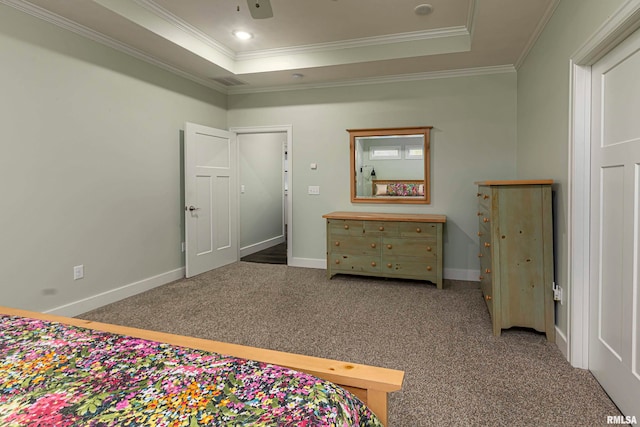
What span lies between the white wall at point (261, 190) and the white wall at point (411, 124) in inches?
32.5

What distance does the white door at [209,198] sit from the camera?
434 centimetres

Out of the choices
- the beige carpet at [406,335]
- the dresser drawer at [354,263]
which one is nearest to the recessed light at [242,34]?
the dresser drawer at [354,263]

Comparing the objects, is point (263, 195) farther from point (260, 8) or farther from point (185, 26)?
point (260, 8)

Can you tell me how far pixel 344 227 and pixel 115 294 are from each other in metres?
2.52

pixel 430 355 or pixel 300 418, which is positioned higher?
pixel 300 418

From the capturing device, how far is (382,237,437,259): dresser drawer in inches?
155

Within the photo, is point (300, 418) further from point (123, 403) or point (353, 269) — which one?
point (353, 269)

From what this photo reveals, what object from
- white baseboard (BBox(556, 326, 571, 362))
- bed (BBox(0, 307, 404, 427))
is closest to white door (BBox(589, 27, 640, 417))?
white baseboard (BBox(556, 326, 571, 362))

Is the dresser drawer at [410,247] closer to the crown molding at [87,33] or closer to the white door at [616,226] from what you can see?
the white door at [616,226]

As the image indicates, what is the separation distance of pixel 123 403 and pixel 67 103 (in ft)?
10.2

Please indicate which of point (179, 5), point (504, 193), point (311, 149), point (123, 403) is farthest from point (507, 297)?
point (179, 5)

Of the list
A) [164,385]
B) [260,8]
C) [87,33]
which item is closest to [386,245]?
[260,8]

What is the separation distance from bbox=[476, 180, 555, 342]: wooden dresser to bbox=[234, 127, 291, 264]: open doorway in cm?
320

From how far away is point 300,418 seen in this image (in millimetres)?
819
